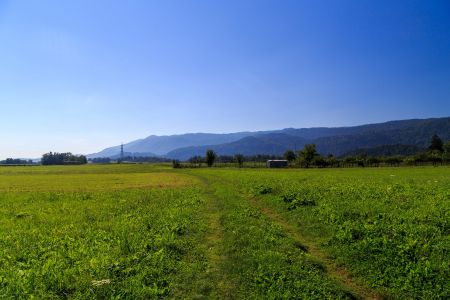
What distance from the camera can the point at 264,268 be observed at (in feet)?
39.0

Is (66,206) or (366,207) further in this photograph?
(66,206)

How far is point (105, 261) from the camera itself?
12.4m

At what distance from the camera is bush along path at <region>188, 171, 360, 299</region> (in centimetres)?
999

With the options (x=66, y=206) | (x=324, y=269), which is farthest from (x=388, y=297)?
(x=66, y=206)

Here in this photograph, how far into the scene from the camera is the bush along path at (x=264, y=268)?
9992 millimetres

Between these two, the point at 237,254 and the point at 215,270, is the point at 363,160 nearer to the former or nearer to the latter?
the point at 237,254

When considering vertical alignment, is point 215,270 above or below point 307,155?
below

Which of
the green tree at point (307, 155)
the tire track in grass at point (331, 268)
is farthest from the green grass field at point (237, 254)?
the green tree at point (307, 155)

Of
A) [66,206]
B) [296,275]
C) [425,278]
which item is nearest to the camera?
[425,278]

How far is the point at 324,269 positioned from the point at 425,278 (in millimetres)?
3260

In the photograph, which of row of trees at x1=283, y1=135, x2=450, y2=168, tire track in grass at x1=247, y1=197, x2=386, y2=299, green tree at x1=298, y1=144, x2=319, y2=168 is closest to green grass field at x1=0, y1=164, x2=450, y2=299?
tire track in grass at x1=247, y1=197, x2=386, y2=299

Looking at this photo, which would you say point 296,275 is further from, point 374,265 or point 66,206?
point 66,206

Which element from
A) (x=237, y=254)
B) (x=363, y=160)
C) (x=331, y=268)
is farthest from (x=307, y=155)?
(x=331, y=268)

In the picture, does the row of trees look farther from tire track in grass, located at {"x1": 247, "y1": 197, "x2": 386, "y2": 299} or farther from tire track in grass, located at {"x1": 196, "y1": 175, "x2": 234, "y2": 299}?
tire track in grass, located at {"x1": 196, "y1": 175, "x2": 234, "y2": 299}
